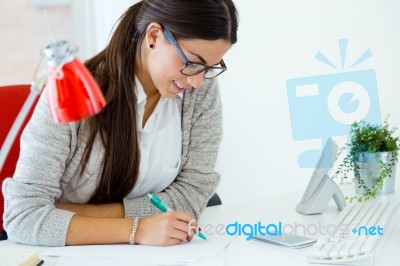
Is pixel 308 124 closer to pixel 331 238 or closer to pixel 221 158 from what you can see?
pixel 221 158

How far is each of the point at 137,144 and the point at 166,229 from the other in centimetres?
27

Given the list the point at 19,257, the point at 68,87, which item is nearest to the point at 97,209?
the point at 19,257

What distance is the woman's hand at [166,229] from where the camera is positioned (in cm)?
139

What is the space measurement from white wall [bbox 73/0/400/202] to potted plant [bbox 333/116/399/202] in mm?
895

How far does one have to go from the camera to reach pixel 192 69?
1.47 metres

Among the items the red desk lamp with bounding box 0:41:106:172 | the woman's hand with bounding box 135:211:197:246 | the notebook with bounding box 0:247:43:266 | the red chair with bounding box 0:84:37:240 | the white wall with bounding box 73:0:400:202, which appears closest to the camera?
the red desk lamp with bounding box 0:41:106:172

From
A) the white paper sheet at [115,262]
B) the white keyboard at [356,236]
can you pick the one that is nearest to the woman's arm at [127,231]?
the white paper sheet at [115,262]

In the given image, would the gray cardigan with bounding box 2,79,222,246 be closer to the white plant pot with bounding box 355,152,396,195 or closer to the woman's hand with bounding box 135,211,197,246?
the woman's hand with bounding box 135,211,197,246

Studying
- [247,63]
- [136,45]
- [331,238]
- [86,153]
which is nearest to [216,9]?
[136,45]

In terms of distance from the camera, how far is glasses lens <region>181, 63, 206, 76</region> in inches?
57.6

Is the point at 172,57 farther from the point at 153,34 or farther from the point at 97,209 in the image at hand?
the point at 97,209

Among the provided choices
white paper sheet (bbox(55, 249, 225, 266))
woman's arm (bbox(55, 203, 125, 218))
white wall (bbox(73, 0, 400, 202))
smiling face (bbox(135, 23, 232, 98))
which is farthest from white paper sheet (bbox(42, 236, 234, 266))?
white wall (bbox(73, 0, 400, 202))

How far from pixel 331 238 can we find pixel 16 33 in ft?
5.34

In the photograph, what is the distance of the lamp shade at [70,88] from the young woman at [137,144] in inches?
23.9
